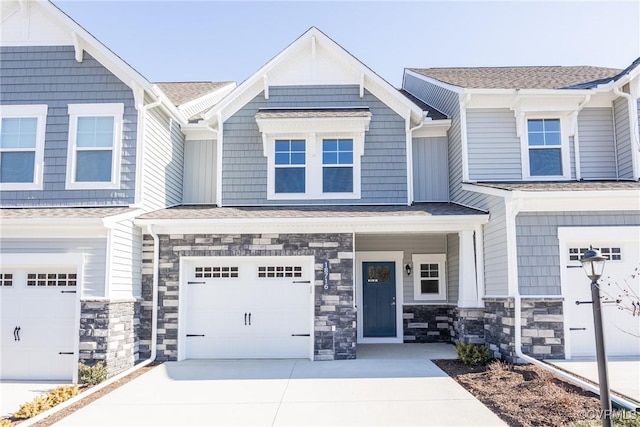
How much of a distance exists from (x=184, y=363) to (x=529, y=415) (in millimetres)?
6398

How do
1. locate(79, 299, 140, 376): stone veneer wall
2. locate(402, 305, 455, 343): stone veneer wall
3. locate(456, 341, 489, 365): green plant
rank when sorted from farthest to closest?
locate(402, 305, 455, 343): stone veneer wall
locate(456, 341, 489, 365): green plant
locate(79, 299, 140, 376): stone veneer wall

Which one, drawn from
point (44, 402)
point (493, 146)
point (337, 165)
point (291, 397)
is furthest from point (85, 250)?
point (493, 146)

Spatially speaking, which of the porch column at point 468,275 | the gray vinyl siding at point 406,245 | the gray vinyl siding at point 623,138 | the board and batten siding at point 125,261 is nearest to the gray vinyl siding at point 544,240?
the porch column at point 468,275

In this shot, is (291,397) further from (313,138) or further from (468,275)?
(313,138)

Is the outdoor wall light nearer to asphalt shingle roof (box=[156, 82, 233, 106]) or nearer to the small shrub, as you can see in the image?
asphalt shingle roof (box=[156, 82, 233, 106])

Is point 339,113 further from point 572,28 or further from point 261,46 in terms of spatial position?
point 572,28

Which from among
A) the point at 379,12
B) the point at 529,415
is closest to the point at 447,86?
the point at 379,12

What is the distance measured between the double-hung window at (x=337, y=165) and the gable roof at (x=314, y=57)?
1404mm

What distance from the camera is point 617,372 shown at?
765 centimetres

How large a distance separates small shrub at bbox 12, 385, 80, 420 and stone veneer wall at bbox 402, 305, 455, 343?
7.54 metres

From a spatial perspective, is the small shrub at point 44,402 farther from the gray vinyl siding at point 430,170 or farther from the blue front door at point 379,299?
the gray vinyl siding at point 430,170

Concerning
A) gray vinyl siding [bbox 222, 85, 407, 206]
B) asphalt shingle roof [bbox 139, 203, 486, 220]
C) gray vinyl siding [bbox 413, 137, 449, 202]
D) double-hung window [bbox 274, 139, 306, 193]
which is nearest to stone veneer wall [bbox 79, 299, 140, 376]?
asphalt shingle roof [bbox 139, 203, 486, 220]

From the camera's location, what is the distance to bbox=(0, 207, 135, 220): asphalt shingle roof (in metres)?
8.79

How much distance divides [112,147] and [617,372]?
9.66m
